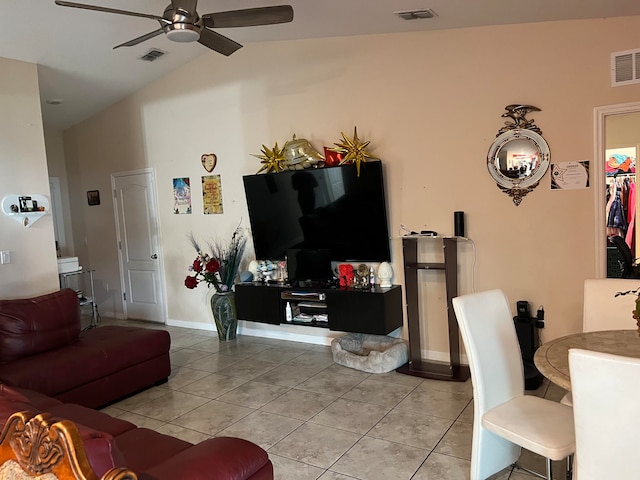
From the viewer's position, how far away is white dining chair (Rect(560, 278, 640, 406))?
8.99 ft

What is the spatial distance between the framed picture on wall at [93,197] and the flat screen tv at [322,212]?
2894 millimetres

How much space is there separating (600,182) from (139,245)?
18.0 feet

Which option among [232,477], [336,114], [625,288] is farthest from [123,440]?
[336,114]

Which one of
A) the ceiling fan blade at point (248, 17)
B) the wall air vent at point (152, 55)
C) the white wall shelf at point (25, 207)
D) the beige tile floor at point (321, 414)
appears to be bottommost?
the beige tile floor at point (321, 414)

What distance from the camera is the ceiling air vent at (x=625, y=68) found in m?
3.52

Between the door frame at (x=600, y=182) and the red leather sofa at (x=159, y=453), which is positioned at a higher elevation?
the door frame at (x=600, y=182)

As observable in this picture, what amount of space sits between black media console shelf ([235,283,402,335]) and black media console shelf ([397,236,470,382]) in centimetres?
20

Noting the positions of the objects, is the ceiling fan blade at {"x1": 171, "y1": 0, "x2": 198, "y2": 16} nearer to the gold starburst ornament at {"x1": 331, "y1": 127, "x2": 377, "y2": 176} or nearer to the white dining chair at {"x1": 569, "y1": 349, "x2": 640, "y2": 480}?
the gold starburst ornament at {"x1": 331, "y1": 127, "x2": 377, "y2": 176}

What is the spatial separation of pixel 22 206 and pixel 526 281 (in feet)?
14.9

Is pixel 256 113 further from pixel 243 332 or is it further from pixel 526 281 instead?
pixel 526 281

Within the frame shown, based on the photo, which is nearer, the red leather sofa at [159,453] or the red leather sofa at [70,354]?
the red leather sofa at [159,453]

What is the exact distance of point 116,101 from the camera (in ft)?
21.3

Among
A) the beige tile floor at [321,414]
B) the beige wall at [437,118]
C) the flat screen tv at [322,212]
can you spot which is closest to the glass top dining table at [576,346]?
the beige tile floor at [321,414]

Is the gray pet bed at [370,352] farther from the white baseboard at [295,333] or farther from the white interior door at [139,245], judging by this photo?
the white interior door at [139,245]
